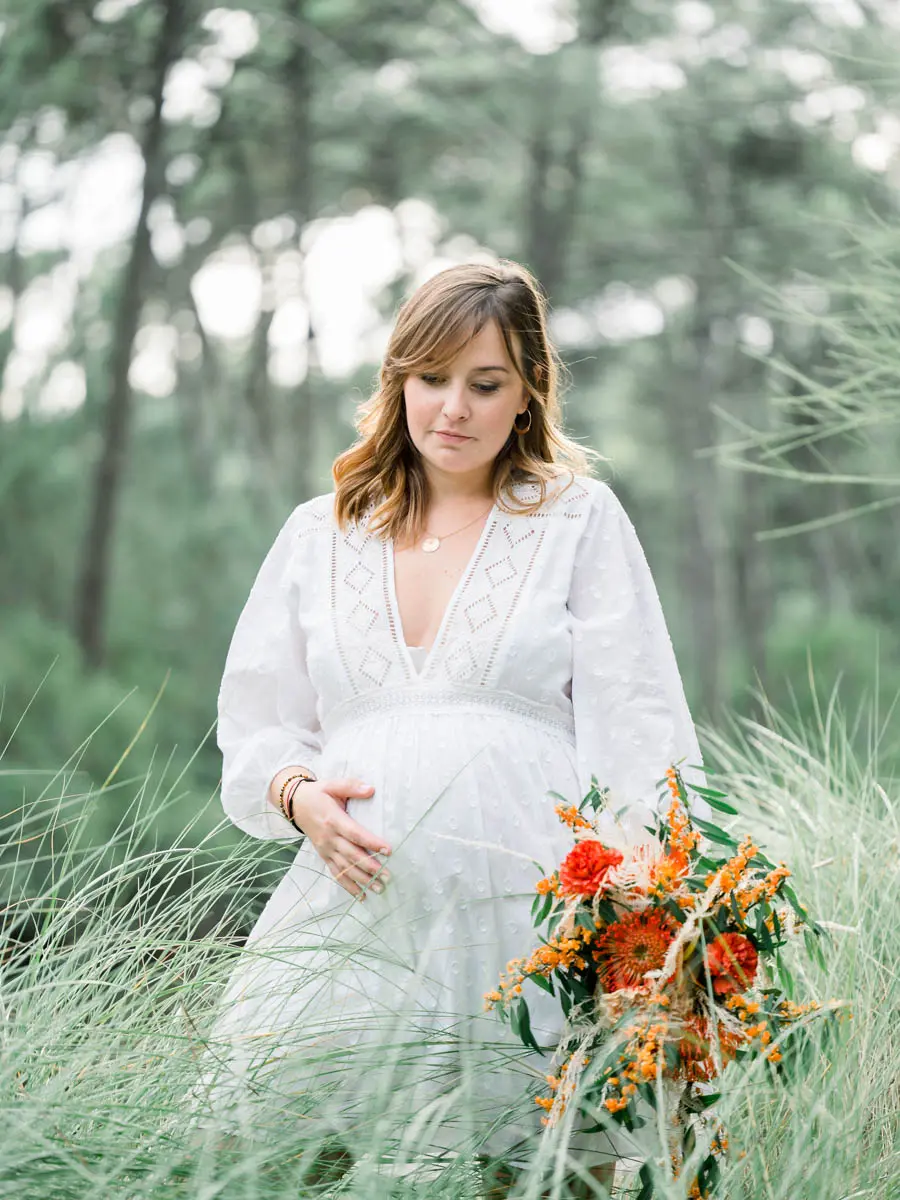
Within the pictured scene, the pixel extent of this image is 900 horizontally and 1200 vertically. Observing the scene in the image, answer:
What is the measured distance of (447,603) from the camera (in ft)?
7.30

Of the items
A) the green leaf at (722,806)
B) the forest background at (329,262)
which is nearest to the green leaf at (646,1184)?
the green leaf at (722,806)

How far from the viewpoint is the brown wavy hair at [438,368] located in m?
2.23

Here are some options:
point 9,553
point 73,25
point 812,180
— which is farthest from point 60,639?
point 812,180

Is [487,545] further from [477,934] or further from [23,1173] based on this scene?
[23,1173]

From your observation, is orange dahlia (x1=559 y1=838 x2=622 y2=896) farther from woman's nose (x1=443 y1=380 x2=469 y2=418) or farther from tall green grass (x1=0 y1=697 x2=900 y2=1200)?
woman's nose (x1=443 y1=380 x2=469 y2=418)

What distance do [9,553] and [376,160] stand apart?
602cm

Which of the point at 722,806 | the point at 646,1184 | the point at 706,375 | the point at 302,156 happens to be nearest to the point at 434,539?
the point at 722,806

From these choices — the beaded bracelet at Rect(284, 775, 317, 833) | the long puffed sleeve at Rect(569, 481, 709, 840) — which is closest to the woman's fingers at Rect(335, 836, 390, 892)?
the beaded bracelet at Rect(284, 775, 317, 833)

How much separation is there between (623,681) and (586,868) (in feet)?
1.40

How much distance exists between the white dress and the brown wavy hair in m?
0.07

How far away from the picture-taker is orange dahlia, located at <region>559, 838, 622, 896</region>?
5.77ft

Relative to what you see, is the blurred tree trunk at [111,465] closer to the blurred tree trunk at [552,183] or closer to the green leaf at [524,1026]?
the blurred tree trunk at [552,183]

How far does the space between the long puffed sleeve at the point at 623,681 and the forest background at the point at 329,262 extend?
4884 millimetres

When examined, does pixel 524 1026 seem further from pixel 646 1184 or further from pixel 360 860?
pixel 360 860
